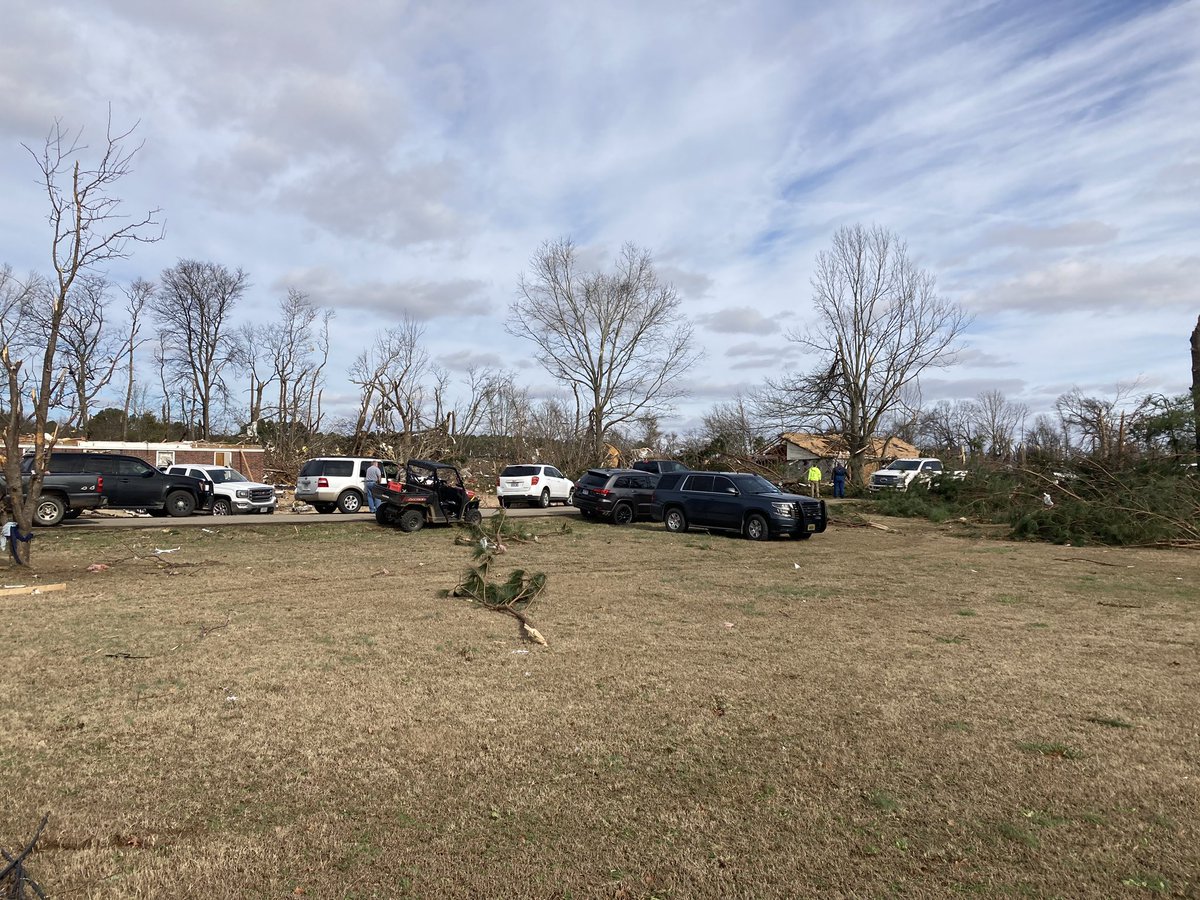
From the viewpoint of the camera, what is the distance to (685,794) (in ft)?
13.7

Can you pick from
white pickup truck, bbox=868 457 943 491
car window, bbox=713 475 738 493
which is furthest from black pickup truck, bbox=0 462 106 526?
white pickup truck, bbox=868 457 943 491

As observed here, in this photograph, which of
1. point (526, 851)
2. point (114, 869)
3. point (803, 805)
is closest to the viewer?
point (114, 869)

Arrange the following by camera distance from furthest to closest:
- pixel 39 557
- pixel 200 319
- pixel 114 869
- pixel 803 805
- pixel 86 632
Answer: pixel 200 319 → pixel 39 557 → pixel 86 632 → pixel 803 805 → pixel 114 869

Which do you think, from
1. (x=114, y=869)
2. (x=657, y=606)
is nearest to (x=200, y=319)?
(x=657, y=606)

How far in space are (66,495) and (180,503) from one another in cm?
308

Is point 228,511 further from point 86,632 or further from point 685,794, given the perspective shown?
point 685,794

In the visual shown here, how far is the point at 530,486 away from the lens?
30359 mm

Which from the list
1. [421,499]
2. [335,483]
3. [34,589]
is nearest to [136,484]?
[335,483]

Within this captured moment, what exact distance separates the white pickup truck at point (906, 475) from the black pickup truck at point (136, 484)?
908 inches

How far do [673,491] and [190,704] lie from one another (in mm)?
15908

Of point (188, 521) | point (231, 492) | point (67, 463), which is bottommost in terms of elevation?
point (188, 521)

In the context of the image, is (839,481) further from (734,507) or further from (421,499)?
(421,499)

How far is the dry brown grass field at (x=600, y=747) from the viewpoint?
342 centimetres

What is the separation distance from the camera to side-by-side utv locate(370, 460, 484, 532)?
1858 cm
